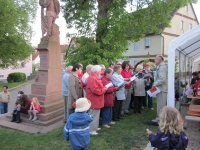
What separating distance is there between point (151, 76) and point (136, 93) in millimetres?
799

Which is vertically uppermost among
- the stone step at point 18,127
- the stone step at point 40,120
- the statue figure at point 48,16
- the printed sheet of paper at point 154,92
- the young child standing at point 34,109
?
the statue figure at point 48,16

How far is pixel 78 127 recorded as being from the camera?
313cm

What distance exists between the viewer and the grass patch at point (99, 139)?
14.0ft

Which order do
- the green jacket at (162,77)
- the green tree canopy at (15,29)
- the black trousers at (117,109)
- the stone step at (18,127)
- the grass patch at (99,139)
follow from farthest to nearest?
the green tree canopy at (15,29), the black trousers at (117,109), the stone step at (18,127), the green jacket at (162,77), the grass patch at (99,139)

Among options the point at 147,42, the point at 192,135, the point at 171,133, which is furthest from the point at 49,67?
the point at 147,42

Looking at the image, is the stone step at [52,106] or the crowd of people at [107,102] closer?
the crowd of people at [107,102]

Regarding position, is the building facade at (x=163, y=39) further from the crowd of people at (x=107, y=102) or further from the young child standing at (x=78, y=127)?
the young child standing at (x=78, y=127)

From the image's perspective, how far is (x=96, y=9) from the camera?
448 inches

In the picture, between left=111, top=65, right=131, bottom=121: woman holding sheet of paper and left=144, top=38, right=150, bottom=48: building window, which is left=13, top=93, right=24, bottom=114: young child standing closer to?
left=111, top=65, right=131, bottom=121: woman holding sheet of paper

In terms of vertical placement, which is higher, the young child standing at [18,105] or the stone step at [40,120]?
the young child standing at [18,105]

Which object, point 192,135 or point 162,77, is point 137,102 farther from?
point 192,135

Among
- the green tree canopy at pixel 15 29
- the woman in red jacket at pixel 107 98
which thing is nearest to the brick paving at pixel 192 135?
the woman in red jacket at pixel 107 98

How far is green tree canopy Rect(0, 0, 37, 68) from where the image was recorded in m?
18.1

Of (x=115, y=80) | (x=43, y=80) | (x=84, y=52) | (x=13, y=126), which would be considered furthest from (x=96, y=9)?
(x=13, y=126)
